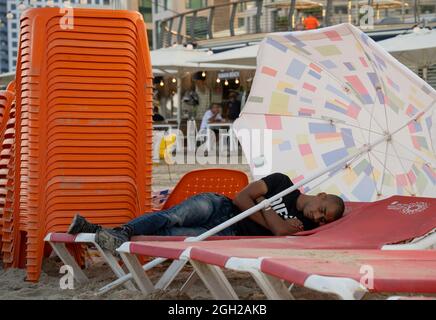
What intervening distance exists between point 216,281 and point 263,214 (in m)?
1.66

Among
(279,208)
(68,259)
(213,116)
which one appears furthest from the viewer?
(213,116)

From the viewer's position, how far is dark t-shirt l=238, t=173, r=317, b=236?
18.1 ft

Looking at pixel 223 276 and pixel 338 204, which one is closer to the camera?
pixel 223 276

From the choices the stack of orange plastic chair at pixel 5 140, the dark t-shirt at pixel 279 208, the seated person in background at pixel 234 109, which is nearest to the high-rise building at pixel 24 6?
the stack of orange plastic chair at pixel 5 140

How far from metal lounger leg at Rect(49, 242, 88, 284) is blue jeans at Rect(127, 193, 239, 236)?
1.33 ft

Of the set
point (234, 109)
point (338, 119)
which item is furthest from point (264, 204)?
point (234, 109)

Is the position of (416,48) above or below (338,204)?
above

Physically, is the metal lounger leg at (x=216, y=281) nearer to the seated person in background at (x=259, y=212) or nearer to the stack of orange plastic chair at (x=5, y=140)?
the seated person in background at (x=259, y=212)

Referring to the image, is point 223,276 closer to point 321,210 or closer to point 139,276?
point 139,276

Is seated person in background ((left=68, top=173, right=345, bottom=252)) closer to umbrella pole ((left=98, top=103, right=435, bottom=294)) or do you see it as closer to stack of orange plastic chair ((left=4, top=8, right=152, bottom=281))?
umbrella pole ((left=98, top=103, right=435, bottom=294))

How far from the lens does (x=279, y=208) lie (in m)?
5.60

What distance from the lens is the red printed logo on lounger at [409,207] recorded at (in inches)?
208

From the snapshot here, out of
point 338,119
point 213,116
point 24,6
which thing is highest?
point 24,6

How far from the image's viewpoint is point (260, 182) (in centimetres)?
553
